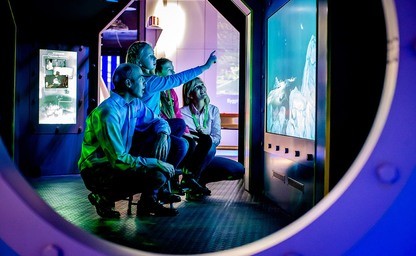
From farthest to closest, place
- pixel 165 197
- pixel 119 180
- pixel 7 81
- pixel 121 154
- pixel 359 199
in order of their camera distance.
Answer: pixel 7 81 < pixel 165 197 < pixel 119 180 < pixel 121 154 < pixel 359 199

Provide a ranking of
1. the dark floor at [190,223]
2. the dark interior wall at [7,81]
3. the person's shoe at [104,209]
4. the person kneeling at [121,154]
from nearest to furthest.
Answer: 1. the dark floor at [190,223]
2. the person kneeling at [121,154]
3. the person's shoe at [104,209]
4. the dark interior wall at [7,81]

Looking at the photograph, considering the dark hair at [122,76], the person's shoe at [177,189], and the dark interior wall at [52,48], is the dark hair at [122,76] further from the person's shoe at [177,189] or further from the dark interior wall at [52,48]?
the dark interior wall at [52,48]

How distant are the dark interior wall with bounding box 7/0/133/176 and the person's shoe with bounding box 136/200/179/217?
3.02m

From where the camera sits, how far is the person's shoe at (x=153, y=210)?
3645 millimetres

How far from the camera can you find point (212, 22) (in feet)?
37.6

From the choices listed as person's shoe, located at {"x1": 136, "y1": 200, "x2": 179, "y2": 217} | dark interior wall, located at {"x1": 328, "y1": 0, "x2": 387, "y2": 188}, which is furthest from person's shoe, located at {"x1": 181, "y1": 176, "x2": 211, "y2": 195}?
dark interior wall, located at {"x1": 328, "y1": 0, "x2": 387, "y2": 188}

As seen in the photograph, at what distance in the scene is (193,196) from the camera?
4551 millimetres

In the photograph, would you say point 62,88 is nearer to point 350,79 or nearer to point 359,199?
point 350,79

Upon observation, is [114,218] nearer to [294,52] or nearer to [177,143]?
[177,143]

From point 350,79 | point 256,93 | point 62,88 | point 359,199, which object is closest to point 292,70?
point 350,79

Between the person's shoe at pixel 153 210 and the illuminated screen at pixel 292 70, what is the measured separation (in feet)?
3.70

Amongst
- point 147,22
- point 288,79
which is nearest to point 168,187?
point 288,79

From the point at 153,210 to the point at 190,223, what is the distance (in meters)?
0.41

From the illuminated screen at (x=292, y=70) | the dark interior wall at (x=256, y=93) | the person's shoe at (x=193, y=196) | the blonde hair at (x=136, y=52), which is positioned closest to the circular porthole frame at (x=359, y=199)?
the illuminated screen at (x=292, y=70)
